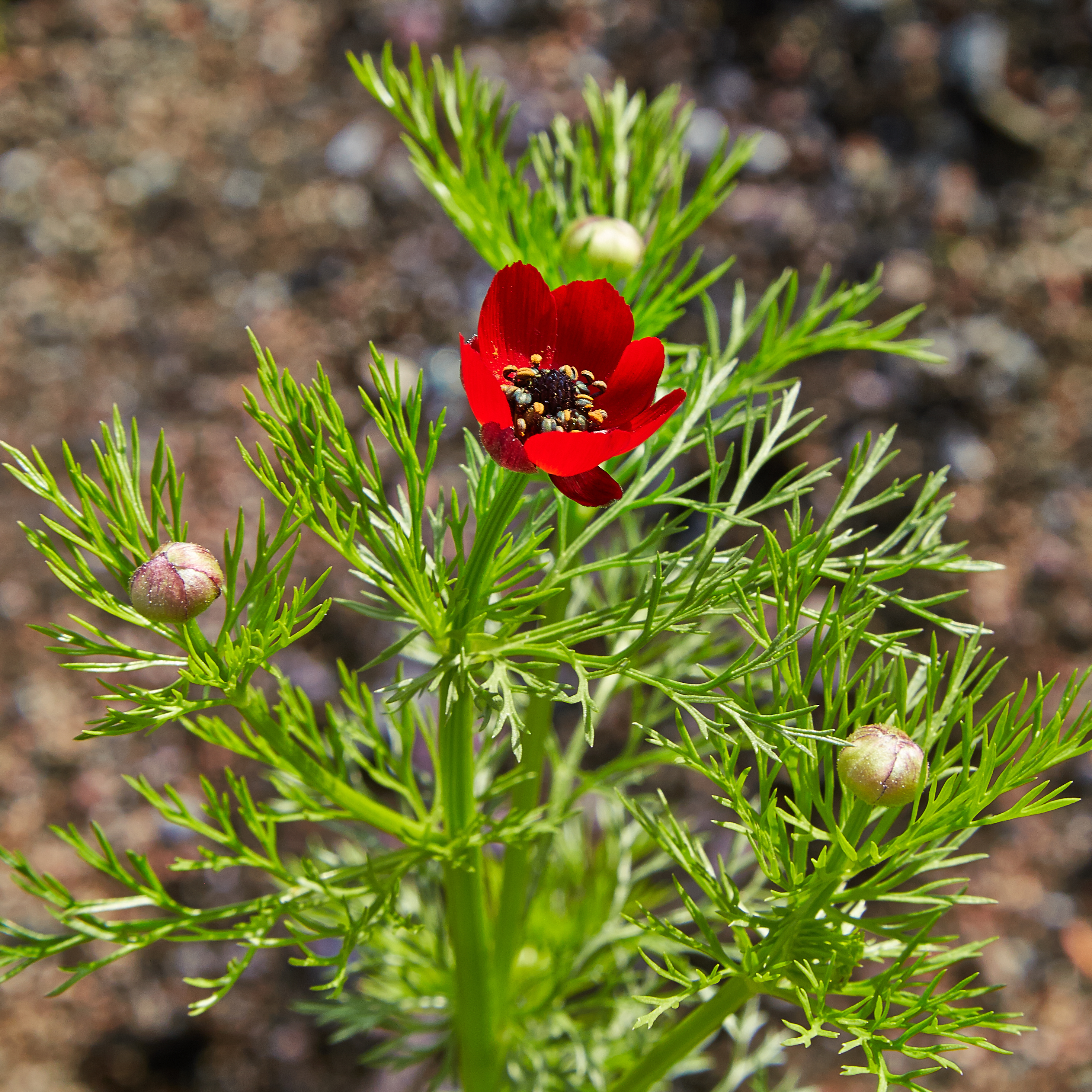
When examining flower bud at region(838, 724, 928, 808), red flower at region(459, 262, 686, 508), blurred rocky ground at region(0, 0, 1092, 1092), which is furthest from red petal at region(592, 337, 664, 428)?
blurred rocky ground at region(0, 0, 1092, 1092)

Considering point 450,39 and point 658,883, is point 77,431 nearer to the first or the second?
point 450,39

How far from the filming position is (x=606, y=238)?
30.3 inches

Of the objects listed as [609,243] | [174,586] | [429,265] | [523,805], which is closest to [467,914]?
[523,805]

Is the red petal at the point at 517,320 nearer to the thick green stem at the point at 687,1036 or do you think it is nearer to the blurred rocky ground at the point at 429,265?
the thick green stem at the point at 687,1036

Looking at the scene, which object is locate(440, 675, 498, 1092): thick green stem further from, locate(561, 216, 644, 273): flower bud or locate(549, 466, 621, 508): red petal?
locate(561, 216, 644, 273): flower bud

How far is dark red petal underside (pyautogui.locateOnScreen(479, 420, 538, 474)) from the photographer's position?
1.83ft

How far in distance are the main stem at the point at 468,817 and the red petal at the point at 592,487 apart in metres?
0.03

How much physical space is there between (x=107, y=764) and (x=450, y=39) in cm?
149

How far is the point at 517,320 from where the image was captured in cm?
65

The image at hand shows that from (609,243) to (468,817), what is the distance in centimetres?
42

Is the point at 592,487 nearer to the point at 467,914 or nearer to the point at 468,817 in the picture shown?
the point at 468,817

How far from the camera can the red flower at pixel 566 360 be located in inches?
24.2

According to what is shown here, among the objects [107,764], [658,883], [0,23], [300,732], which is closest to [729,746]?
[300,732]

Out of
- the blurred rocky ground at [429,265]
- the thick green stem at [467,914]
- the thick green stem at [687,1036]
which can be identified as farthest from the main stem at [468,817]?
the blurred rocky ground at [429,265]
